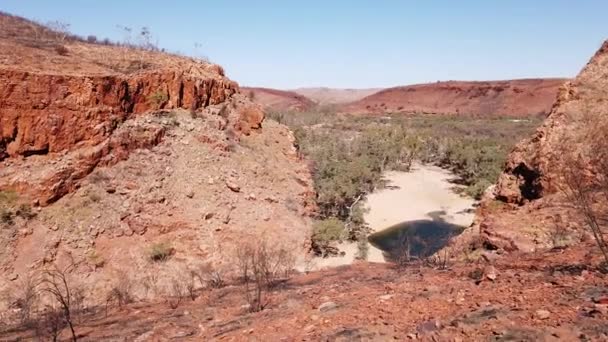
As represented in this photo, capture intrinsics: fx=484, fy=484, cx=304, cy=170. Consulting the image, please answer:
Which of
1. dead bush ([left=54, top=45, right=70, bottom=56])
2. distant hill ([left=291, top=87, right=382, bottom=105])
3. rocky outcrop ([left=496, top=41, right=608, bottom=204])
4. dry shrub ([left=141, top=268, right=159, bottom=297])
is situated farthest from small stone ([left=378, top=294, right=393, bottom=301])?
distant hill ([left=291, top=87, right=382, bottom=105])

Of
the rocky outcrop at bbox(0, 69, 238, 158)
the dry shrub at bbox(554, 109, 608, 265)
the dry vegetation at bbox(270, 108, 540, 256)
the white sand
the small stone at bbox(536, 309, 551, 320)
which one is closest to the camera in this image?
the small stone at bbox(536, 309, 551, 320)

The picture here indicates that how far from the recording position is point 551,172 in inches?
410

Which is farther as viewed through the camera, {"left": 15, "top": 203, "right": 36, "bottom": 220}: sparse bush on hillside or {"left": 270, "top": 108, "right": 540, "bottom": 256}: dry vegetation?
{"left": 270, "top": 108, "right": 540, "bottom": 256}: dry vegetation

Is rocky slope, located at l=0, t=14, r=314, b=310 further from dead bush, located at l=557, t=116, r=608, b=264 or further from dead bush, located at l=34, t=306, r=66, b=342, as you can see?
dead bush, located at l=557, t=116, r=608, b=264

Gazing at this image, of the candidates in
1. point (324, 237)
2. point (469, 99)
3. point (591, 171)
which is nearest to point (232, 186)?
point (324, 237)

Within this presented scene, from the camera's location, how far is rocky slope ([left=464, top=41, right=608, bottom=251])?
853 centimetres

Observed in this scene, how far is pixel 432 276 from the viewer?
22.6ft

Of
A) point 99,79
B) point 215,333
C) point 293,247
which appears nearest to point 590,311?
point 215,333

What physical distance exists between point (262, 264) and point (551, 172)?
656cm

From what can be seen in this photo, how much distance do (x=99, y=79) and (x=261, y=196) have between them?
6802 millimetres

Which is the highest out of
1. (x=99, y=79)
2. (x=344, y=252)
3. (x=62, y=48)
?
(x=62, y=48)

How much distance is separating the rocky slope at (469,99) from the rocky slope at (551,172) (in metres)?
63.8

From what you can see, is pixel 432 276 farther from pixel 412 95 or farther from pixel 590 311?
pixel 412 95

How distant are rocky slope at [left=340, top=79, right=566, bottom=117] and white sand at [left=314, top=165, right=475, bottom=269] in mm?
47508
